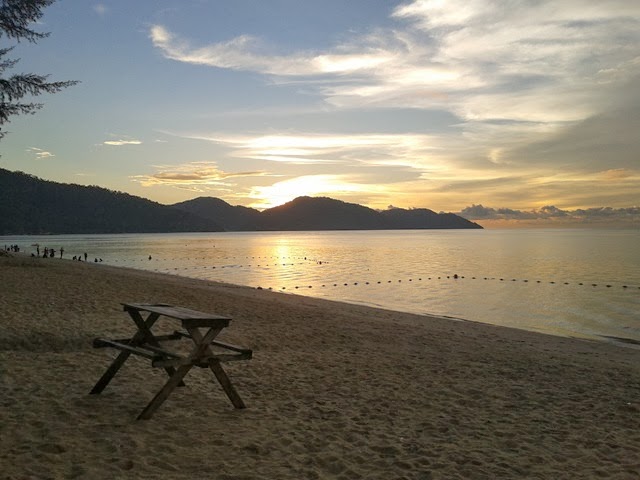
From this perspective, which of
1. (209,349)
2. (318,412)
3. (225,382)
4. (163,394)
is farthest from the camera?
(318,412)

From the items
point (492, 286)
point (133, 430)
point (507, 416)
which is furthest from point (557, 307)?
point (133, 430)

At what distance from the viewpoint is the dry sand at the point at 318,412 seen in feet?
16.0

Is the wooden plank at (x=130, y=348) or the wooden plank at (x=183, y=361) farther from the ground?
the wooden plank at (x=130, y=348)

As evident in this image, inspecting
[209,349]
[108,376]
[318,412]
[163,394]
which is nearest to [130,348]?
[108,376]

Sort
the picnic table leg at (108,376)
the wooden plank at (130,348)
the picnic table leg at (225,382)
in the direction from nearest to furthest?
the wooden plank at (130,348), the picnic table leg at (225,382), the picnic table leg at (108,376)

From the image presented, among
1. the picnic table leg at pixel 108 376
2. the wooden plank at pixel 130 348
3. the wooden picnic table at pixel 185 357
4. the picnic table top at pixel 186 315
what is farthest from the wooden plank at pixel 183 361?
the picnic table leg at pixel 108 376

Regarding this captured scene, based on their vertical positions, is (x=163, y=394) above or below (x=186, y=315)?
below

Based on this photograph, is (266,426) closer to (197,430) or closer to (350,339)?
(197,430)

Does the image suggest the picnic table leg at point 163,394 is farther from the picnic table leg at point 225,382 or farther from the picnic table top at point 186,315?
the picnic table top at point 186,315

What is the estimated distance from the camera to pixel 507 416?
6.72 m

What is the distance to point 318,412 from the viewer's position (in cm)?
650

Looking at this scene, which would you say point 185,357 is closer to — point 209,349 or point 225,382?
point 209,349

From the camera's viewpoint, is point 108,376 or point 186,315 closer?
point 186,315

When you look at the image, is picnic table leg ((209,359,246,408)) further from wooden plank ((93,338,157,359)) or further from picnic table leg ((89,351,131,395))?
picnic table leg ((89,351,131,395))
